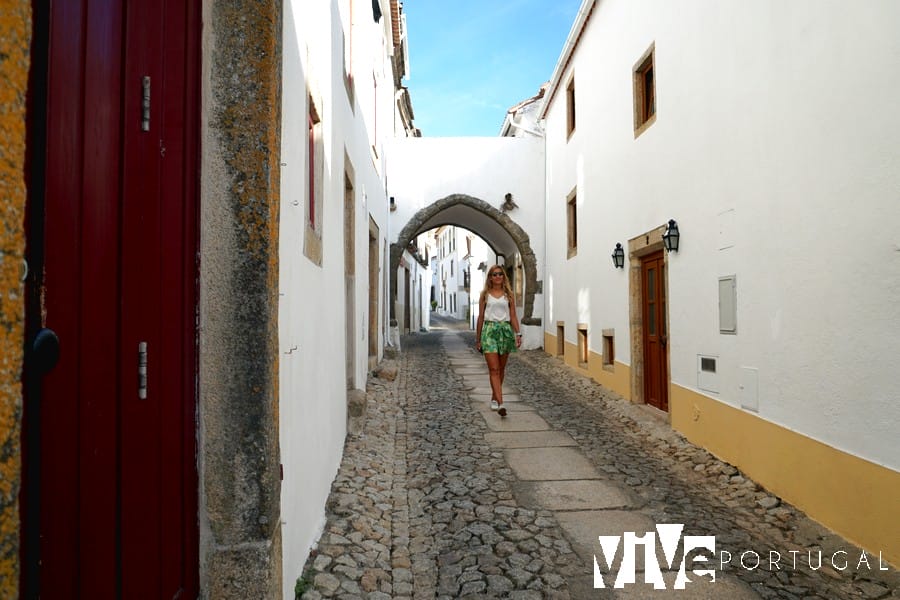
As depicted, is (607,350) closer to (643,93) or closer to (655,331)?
(655,331)

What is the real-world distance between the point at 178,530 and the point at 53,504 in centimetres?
57

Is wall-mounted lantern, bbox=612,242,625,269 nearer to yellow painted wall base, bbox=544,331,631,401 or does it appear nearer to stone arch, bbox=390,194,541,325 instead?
yellow painted wall base, bbox=544,331,631,401

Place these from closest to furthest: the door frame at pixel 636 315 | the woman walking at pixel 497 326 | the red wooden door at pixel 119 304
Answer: the red wooden door at pixel 119 304
the woman walking at pixel 497 326
the door frame at pixel 636 315

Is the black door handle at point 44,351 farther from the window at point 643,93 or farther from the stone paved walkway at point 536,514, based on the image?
the window at point 643,93

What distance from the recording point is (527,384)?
330 inches

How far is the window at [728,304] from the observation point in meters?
4.32

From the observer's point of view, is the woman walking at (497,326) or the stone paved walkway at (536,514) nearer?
the stone paved walkway at (536,514)

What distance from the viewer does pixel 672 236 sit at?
5395 millimetres

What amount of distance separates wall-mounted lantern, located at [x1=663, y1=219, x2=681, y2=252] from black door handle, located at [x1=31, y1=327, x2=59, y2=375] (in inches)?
204

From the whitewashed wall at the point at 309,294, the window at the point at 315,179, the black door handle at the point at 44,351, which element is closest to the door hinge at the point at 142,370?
the black door handle at the point at 44,351

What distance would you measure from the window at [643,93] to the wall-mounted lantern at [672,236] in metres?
1.46

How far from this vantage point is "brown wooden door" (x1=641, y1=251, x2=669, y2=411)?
6.13 meters

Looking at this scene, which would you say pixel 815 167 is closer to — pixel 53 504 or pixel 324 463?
pixel 324 463

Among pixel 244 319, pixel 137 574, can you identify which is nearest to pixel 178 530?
pixel 137 574
